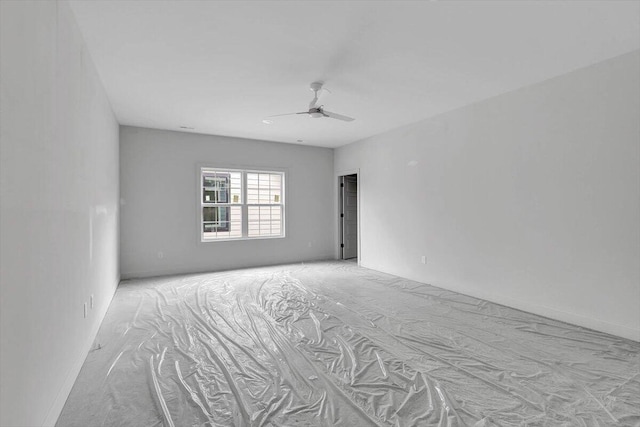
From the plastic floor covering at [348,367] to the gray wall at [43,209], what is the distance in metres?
0.46

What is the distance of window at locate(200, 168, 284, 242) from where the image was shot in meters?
6.13

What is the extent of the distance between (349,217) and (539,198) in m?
4.27

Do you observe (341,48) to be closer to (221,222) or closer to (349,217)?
(221,222)

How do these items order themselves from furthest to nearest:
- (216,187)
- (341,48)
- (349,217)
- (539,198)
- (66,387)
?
(349,217) → (216,187) → (539,198) → (341,48) → (66,387)

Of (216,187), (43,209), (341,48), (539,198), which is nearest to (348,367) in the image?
(43,209)

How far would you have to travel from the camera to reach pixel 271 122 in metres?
5.08

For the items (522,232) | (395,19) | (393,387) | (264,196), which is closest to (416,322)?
(393,387)

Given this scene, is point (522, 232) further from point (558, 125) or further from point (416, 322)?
point (416, 322)

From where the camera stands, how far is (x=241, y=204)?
6.39 meters

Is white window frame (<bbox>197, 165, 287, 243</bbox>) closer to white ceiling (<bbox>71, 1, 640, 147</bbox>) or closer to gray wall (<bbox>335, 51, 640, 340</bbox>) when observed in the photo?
white ceiling (<bbox>71, 1, 640, 147</bbox>)

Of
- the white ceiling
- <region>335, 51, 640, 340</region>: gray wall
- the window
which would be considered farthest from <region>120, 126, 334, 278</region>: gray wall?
<region>335, 51, 640, 340</region>: gray wall

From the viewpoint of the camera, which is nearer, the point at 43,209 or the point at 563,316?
the point at 43,209

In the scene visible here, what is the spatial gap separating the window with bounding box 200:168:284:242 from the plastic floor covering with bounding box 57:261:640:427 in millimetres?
2347

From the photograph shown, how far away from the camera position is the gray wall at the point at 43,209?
1.24 metres
